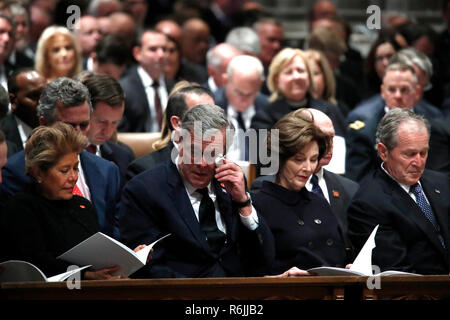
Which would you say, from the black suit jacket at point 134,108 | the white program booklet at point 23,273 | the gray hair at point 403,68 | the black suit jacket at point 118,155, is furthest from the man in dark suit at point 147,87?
the white program booklet at point 23,273

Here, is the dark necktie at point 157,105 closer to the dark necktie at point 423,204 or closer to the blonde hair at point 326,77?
the blonde hair at point 326,77

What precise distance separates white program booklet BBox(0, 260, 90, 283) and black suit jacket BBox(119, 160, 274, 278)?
463mm

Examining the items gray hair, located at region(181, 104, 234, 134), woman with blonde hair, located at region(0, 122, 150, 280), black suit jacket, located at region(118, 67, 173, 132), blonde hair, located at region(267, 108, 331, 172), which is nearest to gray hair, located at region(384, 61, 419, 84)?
black suit jacket, located at region(118, 67, 173, 132)

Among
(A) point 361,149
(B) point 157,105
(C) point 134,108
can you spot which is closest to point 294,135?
(A) point 361,149

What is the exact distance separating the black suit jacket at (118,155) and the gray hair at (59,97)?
0.52 metres

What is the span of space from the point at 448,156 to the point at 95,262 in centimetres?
311

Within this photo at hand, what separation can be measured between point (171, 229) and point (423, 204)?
4.58ft

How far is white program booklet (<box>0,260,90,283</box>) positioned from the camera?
12.4 ft

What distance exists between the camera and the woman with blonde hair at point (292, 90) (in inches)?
255

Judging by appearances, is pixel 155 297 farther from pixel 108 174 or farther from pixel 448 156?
pixel 448 156

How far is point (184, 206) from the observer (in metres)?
4.28

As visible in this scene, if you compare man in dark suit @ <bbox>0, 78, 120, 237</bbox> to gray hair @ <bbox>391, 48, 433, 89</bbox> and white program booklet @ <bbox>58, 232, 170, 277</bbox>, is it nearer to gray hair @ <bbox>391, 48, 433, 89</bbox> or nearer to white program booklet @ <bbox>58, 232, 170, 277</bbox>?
white program booklet @ <bbox>58, 232, 170, 277</bbox>

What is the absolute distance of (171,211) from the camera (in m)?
4.25
